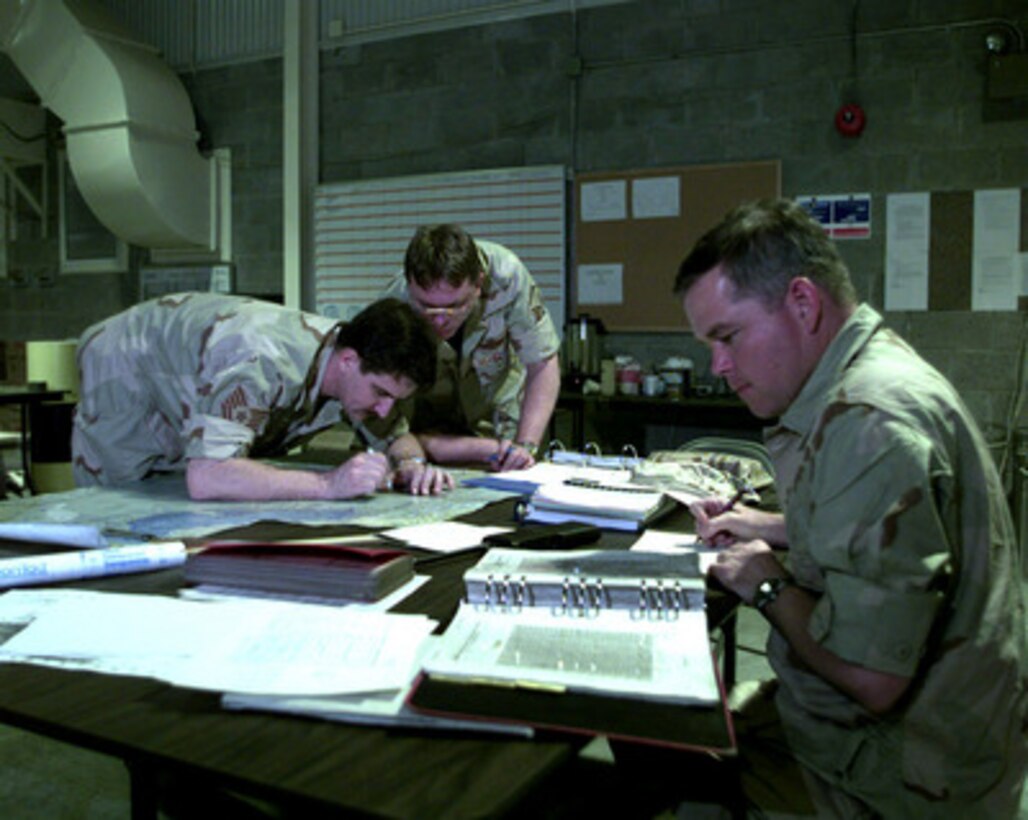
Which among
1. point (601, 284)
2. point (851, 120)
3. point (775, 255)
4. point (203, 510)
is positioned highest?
point (851, 120)

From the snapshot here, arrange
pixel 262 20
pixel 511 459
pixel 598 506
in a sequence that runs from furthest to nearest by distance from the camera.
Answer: pixel 262 20 < pixel 511 459 < pixel 598 506

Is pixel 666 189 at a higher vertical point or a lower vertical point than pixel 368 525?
higher

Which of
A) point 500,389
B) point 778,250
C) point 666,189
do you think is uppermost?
point 666,189

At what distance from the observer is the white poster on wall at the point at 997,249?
409 cm

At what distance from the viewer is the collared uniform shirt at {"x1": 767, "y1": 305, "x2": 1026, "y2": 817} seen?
0.90m

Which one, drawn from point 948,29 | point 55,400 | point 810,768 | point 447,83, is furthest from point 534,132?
point 810,768

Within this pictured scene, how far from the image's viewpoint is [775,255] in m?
1.14

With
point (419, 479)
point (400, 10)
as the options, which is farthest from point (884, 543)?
point (400, 10)

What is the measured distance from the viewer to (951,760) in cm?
95

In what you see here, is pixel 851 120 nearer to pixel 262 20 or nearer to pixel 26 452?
pixel 262 20

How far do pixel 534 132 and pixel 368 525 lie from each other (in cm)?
391

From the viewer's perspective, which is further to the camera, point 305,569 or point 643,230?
point 643,230

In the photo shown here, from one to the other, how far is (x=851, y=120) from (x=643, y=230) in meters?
1.13

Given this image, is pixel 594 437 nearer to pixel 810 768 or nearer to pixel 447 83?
pixel 447 83
